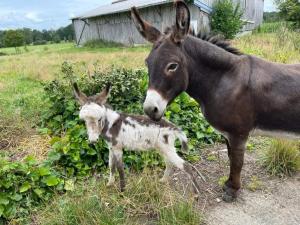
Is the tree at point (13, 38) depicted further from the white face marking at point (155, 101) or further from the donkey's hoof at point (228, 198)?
the white face marking at point (155, 101)

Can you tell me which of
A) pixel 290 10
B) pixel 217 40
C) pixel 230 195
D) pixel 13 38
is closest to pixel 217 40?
pixel 217 40

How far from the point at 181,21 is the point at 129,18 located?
854 inches

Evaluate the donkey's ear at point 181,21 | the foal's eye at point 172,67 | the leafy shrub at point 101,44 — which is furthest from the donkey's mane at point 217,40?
the leafy shrub at point 101,44

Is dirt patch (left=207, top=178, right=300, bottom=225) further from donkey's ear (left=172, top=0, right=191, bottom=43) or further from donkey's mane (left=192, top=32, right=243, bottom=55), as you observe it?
donkey's ear (left=172, top=0, right=191, bottom=43)

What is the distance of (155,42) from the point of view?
10.3 ft

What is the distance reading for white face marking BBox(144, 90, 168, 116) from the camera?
115 inches

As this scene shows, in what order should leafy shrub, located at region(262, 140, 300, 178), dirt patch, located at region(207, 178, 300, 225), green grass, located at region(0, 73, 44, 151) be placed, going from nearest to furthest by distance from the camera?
1. dirt patch, located at region(207, 178, 300, 225)
2. leafy shrub, located at region(262, 140, 300, 178)
3. green grass, located at region(0, 73, 44, 151)

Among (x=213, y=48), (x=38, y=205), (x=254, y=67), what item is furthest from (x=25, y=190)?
(x=254, y=67)

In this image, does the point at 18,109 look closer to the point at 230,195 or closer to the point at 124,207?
the point at 124,207

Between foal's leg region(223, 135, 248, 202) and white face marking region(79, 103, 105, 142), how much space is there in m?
1.37

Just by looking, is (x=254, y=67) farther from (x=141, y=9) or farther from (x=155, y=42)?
(x=141, y=9)

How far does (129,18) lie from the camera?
78.0ft

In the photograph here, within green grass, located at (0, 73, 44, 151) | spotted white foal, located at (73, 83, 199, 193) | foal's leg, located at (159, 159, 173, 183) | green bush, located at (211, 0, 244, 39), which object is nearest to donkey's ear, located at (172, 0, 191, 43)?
spotted white foal, located at (73, 83, 199, 193)

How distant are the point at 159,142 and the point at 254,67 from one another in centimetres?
124
